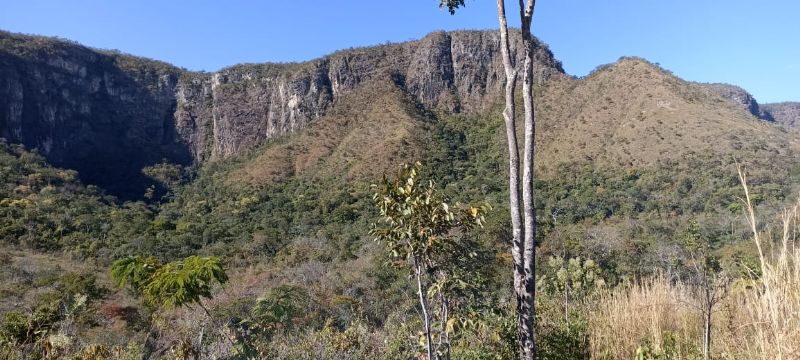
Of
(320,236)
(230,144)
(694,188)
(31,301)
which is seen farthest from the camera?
(230,144)

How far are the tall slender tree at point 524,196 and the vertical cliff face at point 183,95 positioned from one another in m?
68.3

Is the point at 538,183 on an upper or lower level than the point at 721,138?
lower

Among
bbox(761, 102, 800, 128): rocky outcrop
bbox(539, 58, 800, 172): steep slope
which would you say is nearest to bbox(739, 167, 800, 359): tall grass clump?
bbox(539, 58, 800, 172): steep slope

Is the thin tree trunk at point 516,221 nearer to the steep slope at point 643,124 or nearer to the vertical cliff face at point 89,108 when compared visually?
the steep slope at point 643,124

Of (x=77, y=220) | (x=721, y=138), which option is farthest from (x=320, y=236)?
(x=721, y=138)

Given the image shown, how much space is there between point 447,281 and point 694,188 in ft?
140

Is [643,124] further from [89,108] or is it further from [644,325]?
[89,108]

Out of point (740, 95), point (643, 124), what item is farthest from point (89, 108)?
point (740, 95)

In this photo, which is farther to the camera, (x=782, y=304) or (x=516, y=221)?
(x=516, y=221)

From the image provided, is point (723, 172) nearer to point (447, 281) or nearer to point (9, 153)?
point (447, 281)

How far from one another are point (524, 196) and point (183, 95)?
114m

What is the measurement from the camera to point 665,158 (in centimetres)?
4488

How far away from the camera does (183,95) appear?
349ft

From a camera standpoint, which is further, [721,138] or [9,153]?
[9,153]
